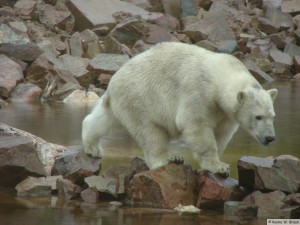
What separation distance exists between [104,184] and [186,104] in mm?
1391

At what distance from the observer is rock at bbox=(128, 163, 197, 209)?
8.55 meters

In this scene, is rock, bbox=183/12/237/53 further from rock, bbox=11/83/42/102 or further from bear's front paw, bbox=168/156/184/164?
bear's front paw, bbox=168/156/184/164

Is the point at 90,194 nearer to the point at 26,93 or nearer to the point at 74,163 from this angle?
the point at 74,163

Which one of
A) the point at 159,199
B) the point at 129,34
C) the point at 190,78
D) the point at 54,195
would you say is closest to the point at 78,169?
the point at 54,195

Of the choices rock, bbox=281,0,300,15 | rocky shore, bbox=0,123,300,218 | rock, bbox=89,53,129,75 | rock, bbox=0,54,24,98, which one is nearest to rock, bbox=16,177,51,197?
rocky shore, bbox=0,123,300,218

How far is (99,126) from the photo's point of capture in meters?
9.64

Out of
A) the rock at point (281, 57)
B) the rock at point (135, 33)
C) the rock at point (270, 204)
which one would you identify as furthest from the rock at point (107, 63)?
the rock at point (270, 204)

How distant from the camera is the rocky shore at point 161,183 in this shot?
835 cm

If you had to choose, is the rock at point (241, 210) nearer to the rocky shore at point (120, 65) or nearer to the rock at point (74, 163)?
the rocky shore at point (120, 65)

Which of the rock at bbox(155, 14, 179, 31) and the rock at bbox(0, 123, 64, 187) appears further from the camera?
the rock at bbox(155, 14, 179, 31)

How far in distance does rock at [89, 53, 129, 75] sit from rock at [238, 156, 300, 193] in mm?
12477

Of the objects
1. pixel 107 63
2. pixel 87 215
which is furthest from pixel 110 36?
pixel 87 215

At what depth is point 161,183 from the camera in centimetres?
856

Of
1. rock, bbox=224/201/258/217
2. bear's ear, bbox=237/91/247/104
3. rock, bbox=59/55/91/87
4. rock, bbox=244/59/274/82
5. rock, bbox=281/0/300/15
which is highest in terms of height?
bear's ear, bbox=237/91/247/104
